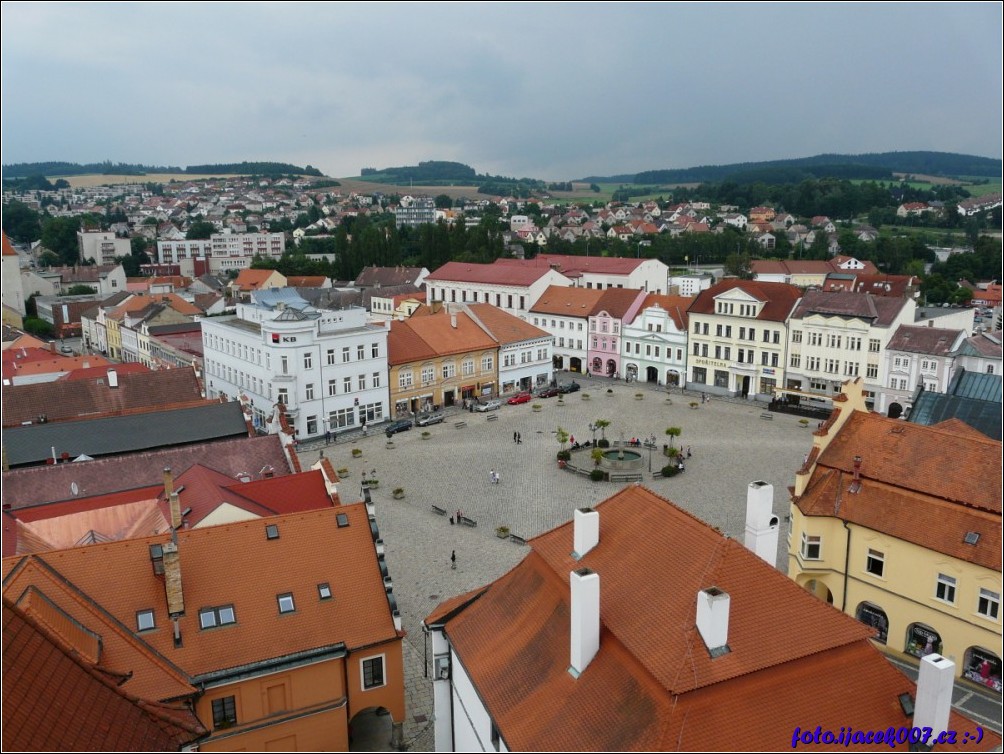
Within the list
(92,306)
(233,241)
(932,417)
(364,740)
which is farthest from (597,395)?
(233,241)

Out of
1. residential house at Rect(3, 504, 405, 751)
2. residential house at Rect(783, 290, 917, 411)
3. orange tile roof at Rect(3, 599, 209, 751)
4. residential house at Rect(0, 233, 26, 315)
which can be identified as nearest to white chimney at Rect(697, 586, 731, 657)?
orange tile roof at Rect(3, 599, 209, 751)

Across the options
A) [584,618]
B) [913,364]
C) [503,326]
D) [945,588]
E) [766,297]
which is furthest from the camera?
[503,326]

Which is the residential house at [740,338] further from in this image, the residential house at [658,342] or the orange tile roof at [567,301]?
the orange tile roof at [567,301]

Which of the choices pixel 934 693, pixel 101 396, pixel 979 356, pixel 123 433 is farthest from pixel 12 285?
pixel 934 693

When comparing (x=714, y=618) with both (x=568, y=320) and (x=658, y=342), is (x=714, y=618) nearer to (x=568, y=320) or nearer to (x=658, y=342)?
(x=658, y=342)

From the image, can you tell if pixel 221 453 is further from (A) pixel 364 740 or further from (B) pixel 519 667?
(B) pixel 519 667

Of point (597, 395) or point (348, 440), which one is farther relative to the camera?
point (597, 395)
